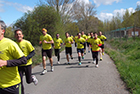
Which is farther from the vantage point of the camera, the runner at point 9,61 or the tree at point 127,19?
the tree at point 127,19

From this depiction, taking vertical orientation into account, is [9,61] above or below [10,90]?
above

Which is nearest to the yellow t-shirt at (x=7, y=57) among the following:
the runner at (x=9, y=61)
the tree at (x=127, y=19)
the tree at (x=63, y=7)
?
the runner at (x=9, y=61)

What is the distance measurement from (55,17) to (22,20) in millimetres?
4519

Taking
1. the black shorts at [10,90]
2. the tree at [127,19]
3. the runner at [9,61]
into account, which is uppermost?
the tree at [127,19]

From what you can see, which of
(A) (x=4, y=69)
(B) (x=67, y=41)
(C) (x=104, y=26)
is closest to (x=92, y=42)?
(B) (x=67, y=41)

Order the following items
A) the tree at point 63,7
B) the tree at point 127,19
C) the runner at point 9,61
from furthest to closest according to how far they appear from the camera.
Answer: the tree at point 127,19 → the tree at point 63,7 → the runner at point 9,61

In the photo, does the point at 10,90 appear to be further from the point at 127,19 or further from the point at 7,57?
the point at 127,19

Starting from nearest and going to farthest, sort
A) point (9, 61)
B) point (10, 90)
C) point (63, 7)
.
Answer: point (9, 61), point (10, 90), point (63, 7)

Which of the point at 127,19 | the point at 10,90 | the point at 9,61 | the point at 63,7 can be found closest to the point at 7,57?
the point at 9,61

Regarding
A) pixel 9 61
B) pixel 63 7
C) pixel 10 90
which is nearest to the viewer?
pixel 9 61

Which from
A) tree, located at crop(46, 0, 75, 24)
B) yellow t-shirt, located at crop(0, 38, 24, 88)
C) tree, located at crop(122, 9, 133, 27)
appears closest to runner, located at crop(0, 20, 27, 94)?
yellow t-shirt, located at crop(0, 38, 24, 88)

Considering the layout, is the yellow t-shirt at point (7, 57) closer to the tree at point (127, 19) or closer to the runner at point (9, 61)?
the runner at point (9, 61)

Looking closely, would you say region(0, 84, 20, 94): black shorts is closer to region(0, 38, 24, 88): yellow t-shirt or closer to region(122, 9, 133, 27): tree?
region(0, 38, 24, 88): yellow t-shirt

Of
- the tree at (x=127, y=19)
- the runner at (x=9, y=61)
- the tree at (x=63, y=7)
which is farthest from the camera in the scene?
the tree at (x=127, y=19)
